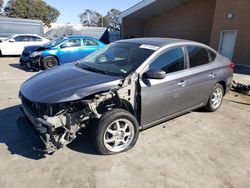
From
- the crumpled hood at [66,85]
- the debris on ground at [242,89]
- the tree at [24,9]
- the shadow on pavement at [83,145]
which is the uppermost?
the tree at [24,9]

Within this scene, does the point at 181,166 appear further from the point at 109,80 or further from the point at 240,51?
the point at 240,51

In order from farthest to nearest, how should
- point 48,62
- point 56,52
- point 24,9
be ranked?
point 24,9 → point 56,52 → point 48,62

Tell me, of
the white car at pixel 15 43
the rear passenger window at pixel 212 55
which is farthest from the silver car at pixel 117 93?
the white car at pixel 15 43

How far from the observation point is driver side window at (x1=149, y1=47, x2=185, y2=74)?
3566 millimetres

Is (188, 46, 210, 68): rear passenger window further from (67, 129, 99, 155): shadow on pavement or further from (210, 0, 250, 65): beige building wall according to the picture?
(210, 0, 250, 65): beige building wall

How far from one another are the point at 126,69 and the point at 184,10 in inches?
602

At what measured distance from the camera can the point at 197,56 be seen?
4.32m

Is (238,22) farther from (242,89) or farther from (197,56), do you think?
(197,56)

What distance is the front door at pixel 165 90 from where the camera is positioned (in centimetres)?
338

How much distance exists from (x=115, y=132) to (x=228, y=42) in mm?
12115

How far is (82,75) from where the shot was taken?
344 centimetres

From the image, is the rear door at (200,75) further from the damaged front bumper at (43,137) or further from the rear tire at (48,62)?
the rear tire at (48,62)

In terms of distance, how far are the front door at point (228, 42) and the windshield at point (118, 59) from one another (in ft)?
34.7

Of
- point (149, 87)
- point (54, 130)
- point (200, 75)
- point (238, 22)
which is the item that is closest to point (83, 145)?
point (54, 130)
